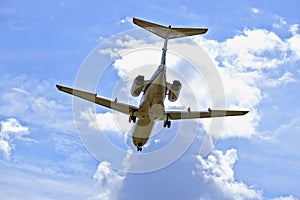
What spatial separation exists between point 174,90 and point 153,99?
2560mm

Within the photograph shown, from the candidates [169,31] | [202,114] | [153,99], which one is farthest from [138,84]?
[202,114]

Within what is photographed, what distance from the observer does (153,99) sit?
68.8m

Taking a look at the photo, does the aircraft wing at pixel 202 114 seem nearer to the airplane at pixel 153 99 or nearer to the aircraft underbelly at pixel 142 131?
the airplane at pixel 153 99

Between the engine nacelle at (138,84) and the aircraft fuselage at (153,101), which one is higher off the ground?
the engine nacelle at (138,84)

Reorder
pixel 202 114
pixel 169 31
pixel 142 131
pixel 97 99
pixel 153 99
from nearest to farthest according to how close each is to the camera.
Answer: pixel 153 99, pixel 169 31, pixel 142 131, pixel 97 99, pixel 202 114

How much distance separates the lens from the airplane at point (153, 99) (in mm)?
68375

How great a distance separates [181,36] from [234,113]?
11.6m

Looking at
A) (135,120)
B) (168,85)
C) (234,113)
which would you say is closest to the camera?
(168,85)

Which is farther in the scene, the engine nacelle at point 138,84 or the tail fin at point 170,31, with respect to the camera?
the tail fin at point 170,31

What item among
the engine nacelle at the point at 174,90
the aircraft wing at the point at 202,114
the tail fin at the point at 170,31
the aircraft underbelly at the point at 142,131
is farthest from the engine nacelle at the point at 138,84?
the tail fin at the point at 170,31

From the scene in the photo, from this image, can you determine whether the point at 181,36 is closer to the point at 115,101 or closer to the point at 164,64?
the point at 164,64

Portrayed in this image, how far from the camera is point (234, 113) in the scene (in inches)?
3100

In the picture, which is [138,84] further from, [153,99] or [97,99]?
[97,99]

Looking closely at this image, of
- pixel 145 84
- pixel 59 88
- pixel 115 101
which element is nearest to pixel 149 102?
pixel 145 84
